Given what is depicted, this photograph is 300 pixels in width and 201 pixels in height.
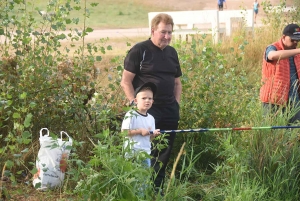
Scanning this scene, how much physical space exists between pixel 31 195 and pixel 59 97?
3.72 ft

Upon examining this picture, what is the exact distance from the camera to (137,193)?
470 centimetres

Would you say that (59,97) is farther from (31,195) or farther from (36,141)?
(31,195)

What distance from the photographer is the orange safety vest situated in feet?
21.8

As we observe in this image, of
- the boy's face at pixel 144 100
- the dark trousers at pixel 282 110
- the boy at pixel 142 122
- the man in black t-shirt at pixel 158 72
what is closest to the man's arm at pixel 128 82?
the man in black t-shirt at pixel 158 72

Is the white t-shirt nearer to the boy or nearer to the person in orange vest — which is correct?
the boy

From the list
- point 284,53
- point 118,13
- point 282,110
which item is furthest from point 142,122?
point 118,13

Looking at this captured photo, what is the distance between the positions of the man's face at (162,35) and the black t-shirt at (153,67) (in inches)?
2.6

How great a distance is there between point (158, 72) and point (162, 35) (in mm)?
318

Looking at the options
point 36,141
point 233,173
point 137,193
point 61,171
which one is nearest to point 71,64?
point 36,141

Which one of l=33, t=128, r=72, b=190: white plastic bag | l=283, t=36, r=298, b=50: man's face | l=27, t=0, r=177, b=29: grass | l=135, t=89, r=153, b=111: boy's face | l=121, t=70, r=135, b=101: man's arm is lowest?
l=33, t=128, r=72, b=190: white plastic bag

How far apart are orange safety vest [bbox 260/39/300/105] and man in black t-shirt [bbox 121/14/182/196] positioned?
1028 millimetres

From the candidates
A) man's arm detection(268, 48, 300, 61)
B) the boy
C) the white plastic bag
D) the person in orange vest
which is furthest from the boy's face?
man's arm detection(268, 48, 300, 61)

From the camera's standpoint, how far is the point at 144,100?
219 inches

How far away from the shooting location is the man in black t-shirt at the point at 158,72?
5.93 metres
